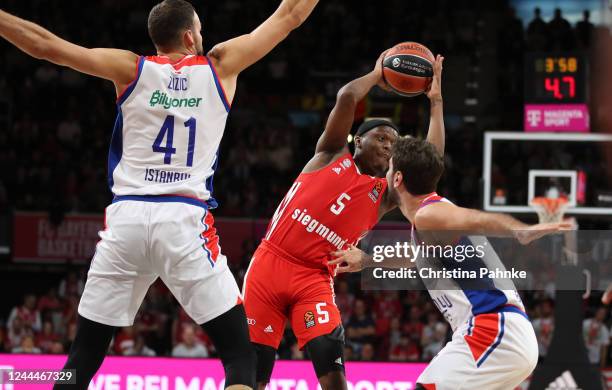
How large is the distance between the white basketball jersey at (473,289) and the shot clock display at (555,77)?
685 cm

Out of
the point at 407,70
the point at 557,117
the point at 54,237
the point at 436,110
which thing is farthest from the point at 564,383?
the point at 54,237

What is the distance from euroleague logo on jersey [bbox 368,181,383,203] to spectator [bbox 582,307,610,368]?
6922 mm

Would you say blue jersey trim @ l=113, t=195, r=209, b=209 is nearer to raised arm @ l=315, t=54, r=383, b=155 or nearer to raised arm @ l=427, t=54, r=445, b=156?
raised arm @ l=315, t=54, r=383, b=155

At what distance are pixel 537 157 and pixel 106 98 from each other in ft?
29.2

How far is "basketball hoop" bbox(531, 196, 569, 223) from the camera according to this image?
34.6ft

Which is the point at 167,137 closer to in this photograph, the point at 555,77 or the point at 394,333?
the point at 555,77

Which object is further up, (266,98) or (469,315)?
(266,98)

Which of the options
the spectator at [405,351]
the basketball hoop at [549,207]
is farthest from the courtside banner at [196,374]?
the spectator at [405,351]

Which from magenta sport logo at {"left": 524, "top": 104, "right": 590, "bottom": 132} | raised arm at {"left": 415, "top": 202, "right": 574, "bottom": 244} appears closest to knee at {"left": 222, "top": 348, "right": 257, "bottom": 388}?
raised arm at {"left": 415, "top": 202, "right": 574, "bottom": 244}

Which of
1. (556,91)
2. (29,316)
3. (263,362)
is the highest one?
(556,91)

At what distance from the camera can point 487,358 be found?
15.0 ft

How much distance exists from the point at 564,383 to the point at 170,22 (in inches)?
250

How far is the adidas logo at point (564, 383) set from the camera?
9188mm

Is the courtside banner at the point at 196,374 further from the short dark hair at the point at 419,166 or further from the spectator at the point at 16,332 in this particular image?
the short dark hair at the point at 419,166
